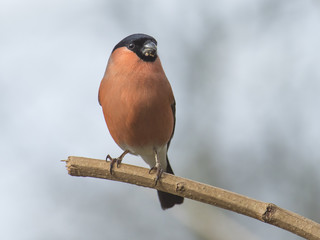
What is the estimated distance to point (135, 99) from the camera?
4.18m

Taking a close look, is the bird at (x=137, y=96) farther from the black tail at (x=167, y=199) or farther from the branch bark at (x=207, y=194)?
the black tail at (x=167, y=199)

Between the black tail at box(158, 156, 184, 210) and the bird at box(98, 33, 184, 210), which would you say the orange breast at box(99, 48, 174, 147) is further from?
the black tail at box(158, 156, 184, 210)

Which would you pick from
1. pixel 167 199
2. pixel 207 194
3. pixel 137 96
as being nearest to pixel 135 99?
pixel 137 96

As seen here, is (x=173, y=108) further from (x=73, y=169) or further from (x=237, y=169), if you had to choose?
(x=237, y=169)

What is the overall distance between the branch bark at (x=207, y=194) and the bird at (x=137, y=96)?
1.13 ft

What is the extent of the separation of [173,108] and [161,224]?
2443mm

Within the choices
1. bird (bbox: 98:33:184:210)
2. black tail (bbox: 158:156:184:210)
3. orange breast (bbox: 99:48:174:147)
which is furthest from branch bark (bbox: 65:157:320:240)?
black tail (bbox: 158:156:184:210)

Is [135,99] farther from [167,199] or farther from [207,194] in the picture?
[167,199]

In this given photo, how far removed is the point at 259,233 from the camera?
21.4 ft

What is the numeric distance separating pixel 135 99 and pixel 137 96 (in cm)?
3

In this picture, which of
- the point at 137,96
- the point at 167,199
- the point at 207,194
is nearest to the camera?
the point at 207,194

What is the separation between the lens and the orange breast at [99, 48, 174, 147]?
165 inches

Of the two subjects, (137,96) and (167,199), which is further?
(167,199)

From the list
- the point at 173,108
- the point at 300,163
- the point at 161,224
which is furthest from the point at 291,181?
the point at 173,108
